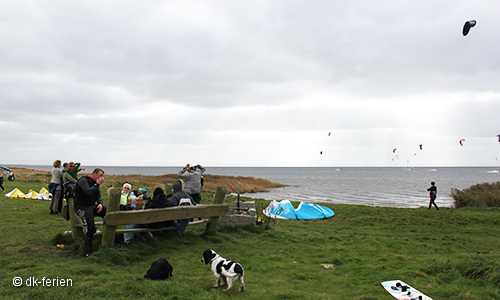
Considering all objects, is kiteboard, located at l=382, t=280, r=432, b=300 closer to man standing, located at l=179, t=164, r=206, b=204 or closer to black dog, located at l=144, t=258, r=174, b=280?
black dog, located at l=144, t=258, r=174, b=280

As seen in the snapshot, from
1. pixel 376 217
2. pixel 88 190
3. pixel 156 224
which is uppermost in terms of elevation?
pixel 88 190

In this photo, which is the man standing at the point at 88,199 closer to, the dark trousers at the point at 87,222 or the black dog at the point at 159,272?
the dark trousers at the point at 87,222

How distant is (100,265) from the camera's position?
228 inches

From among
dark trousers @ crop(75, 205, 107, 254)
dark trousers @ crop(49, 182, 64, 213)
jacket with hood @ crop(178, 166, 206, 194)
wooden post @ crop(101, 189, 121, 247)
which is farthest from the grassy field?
jacket with hood @ crop(178, 166, 206, 194)

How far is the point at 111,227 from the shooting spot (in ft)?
21.2

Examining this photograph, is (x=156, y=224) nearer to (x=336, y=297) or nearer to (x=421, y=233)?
(x=336, y=297)

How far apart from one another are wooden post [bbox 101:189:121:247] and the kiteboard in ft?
17.1

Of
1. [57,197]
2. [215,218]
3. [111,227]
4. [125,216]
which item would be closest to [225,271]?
[125,216]

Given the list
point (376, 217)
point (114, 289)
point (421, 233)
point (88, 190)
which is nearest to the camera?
point (114, 289)

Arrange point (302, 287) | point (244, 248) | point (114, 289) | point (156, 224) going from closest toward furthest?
point (114, 289)
point (302, 287)
point (156, 224)
point (244, 248)

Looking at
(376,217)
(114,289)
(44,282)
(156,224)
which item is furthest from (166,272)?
(376,217)

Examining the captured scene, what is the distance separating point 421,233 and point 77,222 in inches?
463

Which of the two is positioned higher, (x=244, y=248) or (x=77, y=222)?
(x=77, y=222)

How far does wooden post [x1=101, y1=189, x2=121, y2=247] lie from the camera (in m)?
6.25
